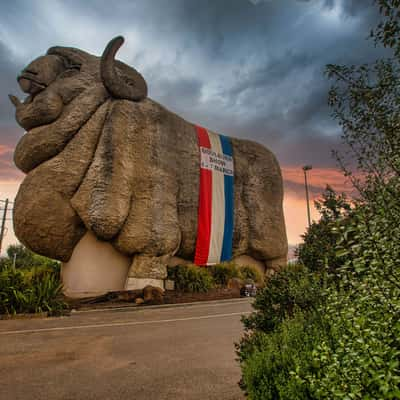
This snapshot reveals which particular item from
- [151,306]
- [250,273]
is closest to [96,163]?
[151,306]

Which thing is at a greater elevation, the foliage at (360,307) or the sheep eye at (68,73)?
the sheep eye at (68,73)

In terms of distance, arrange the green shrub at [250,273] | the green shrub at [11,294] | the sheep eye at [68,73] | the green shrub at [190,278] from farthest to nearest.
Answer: the green shrub at [250,273], the green shrub at [190,278], the sheep eye at [68,73], the green shrub at [11,294]

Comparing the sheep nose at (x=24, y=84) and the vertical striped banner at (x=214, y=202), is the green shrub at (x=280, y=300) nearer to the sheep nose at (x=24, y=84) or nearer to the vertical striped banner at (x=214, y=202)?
the vertical striped banner at (x=214, y=202)

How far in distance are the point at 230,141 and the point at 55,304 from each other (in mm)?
9980

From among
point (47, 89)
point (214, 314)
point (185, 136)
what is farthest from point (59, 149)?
point (214, 314)

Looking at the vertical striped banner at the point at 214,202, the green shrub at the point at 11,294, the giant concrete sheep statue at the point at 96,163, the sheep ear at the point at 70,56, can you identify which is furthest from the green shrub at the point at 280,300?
the sheep ear at the point at 70,56

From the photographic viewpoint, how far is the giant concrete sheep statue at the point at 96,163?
975cm

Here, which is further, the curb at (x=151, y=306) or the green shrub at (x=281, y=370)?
the curb at (x=151, y=306)

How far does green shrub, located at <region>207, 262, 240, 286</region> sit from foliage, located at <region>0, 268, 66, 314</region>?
6.28m

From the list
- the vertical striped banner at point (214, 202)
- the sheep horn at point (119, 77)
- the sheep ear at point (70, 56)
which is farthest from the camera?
the vertical striped banner at point (214, 202)

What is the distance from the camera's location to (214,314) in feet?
25.8

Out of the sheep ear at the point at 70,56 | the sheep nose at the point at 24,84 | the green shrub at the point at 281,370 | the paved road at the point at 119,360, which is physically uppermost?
the sheep ear at the point at 70,56

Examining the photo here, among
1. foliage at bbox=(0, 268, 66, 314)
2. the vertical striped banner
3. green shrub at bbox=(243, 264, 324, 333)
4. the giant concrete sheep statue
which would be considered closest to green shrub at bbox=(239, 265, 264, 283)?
the vertical striped banner

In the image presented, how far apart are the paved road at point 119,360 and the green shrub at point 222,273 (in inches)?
245
